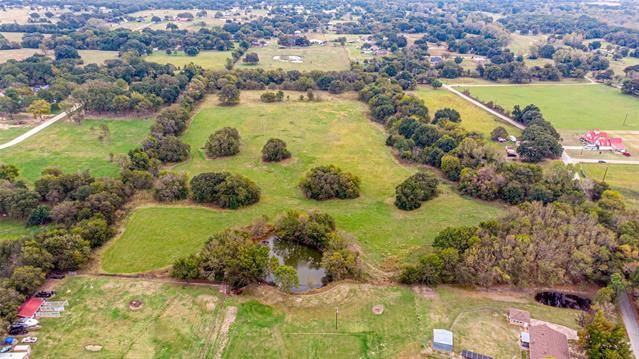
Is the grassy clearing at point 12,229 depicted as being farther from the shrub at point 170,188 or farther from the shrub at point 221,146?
the shrub at point 221,146

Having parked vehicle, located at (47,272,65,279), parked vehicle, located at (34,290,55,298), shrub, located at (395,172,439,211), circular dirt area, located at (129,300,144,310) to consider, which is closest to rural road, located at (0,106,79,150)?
parked vehicle, located at (47,272,65,279)

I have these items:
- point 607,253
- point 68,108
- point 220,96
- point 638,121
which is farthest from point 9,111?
point 638,121

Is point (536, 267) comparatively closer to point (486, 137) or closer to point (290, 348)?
point (290, 348)

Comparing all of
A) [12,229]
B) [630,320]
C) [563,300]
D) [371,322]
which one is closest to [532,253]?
[563,300]

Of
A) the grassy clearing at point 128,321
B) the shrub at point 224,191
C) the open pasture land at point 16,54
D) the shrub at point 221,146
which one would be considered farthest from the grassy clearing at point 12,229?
the open pasture land at point 16,54

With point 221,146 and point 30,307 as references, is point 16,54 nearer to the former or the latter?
point 221,146
